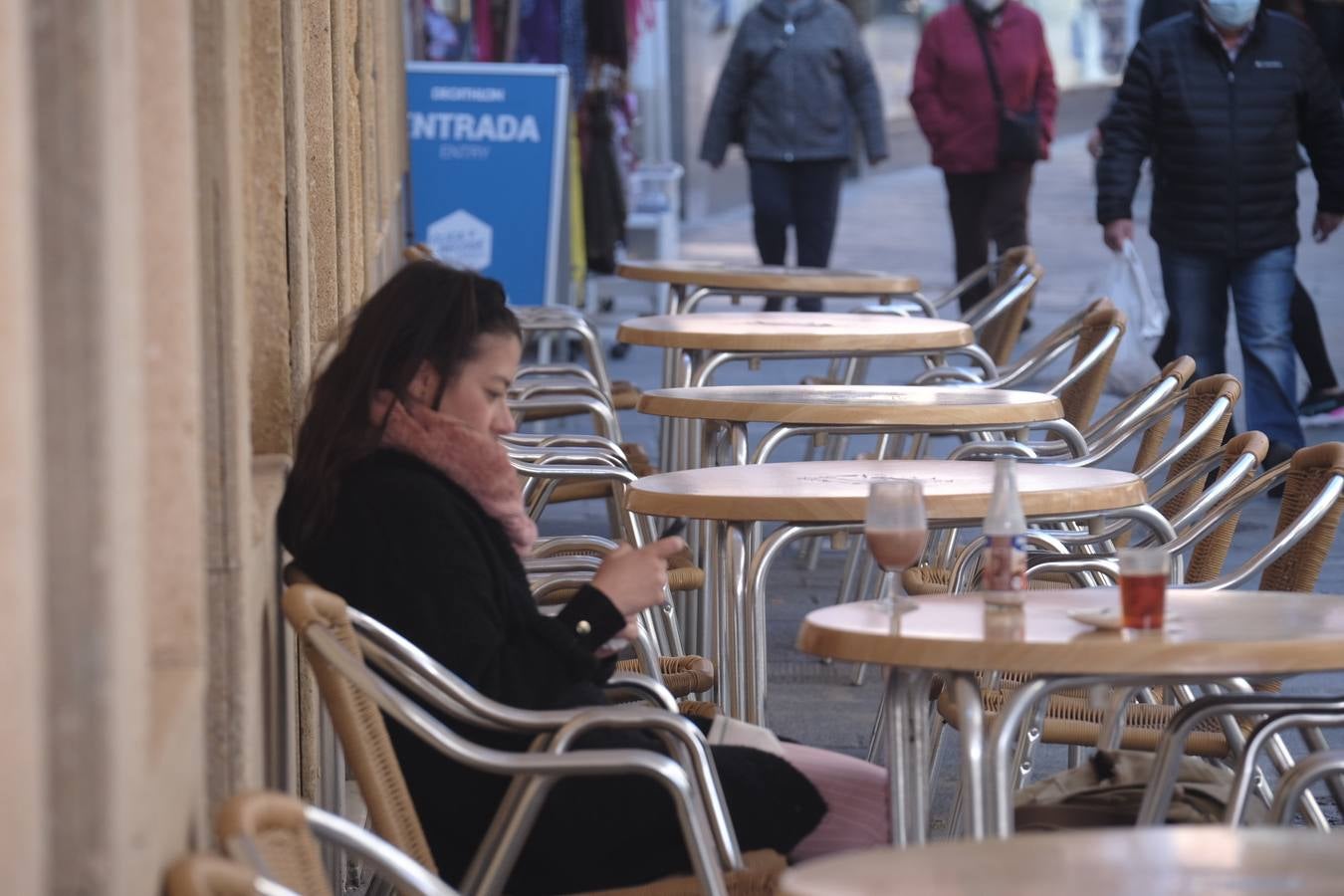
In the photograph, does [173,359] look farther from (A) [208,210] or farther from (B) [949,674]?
(B) [949,674]

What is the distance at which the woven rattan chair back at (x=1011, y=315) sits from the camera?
7.19 meters

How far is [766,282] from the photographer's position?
7.38m

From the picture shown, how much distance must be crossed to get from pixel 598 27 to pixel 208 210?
9707 mm

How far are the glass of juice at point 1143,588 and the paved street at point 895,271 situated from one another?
2.01 metres

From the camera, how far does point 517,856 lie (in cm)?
272

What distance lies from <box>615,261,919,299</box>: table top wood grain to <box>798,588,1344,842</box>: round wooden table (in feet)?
14.8

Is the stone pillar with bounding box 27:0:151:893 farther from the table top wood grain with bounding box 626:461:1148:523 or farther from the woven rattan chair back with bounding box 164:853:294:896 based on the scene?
the table top wood grain with bounding box 626:461:1148:523

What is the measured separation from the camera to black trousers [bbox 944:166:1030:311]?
35.7 feet

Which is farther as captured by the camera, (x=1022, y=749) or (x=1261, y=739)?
(x=1022, y=749)

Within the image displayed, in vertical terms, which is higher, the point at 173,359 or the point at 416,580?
the point at 173,359

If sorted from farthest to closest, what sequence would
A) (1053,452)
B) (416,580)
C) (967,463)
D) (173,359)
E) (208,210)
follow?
(1053,452) < (967,463) < (416,580) < (208,210) < (173,359)

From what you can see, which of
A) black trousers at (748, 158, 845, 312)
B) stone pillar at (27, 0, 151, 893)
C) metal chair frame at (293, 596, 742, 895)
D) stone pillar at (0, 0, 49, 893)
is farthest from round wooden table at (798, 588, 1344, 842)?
black trousers at (748, 158, 845, 312)

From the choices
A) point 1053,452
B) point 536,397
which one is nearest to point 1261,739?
point 1053,452

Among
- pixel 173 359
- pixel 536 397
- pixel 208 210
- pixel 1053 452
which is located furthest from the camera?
pixel 536 397
